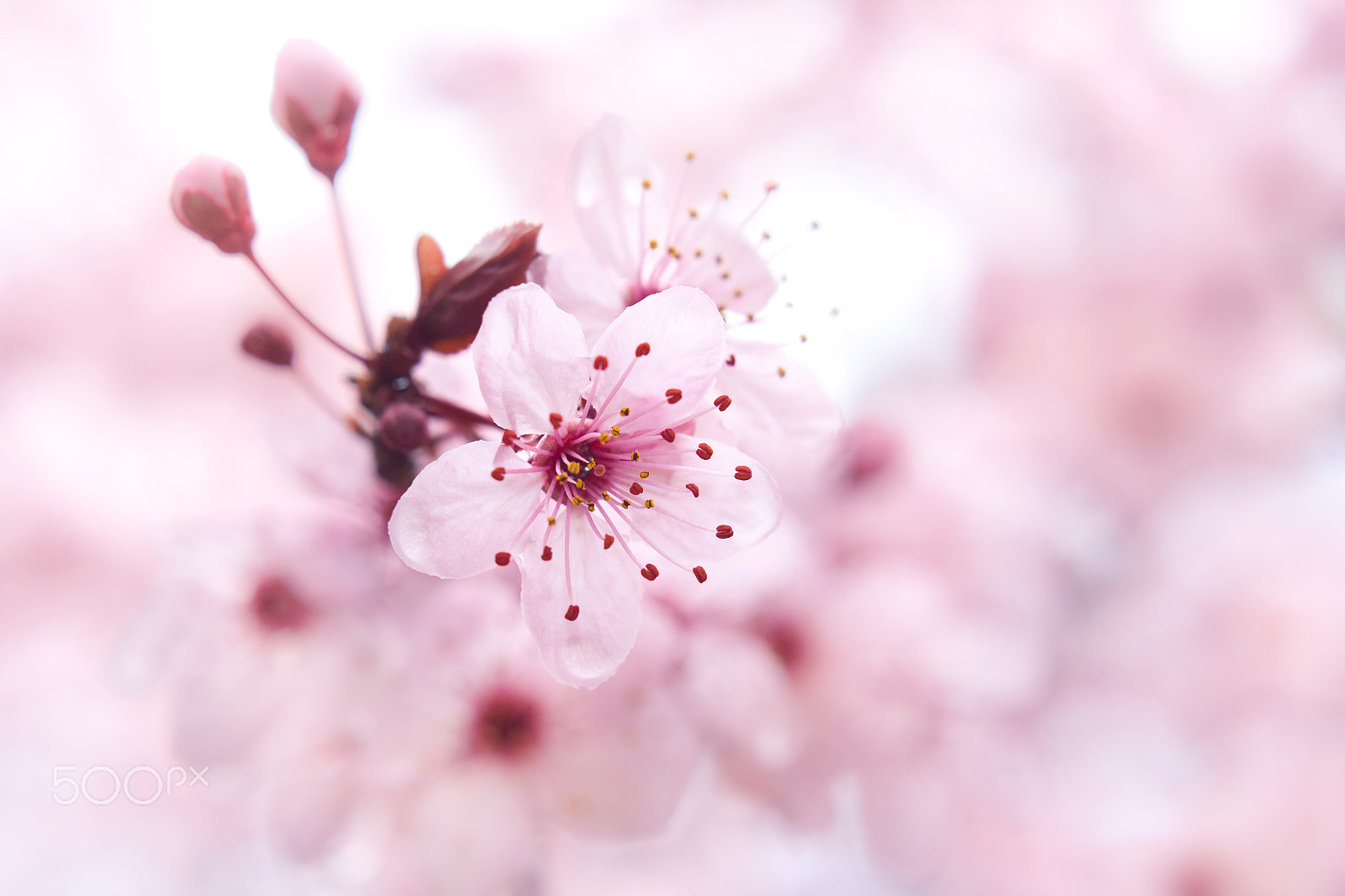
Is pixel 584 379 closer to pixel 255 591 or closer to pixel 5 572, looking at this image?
pixel 255 591

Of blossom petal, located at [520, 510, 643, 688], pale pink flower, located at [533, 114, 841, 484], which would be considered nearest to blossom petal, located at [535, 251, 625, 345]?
pale pink flower, located at [533, 114, 841, 484]

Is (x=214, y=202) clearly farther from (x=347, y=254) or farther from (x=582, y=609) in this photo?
(x=582, y=609)

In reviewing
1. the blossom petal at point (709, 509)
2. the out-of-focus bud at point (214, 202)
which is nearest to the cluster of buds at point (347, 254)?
the out-of-focus bud at point (214, 202)

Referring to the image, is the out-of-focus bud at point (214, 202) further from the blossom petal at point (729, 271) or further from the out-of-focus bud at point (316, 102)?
the blossom petal at point (729, 271)

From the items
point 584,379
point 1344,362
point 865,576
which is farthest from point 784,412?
point 1344,362

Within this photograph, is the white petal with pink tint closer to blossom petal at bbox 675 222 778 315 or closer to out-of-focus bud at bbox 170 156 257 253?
blossom petal at bbox 675 222 778 315

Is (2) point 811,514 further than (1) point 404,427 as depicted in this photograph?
Yes

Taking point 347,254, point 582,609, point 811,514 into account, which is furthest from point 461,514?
point 811,514

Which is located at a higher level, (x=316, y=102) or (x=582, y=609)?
(x=316, y=102)
